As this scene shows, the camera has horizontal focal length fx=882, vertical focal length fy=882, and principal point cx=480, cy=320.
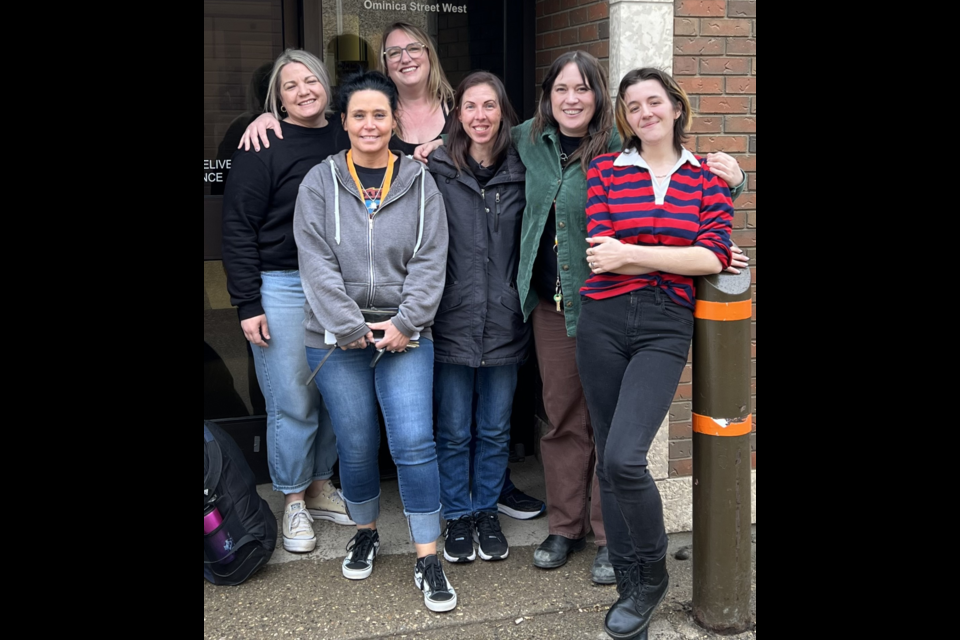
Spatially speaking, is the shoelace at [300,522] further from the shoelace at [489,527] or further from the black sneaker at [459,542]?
the shoelace at [489,527]

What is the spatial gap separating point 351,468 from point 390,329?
0.69 meters

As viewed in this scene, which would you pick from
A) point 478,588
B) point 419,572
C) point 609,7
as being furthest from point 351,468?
point 609,7

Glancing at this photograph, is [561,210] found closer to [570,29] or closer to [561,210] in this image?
[561,210]

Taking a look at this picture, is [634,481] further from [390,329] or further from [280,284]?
[280,284]

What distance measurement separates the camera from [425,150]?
3875mm

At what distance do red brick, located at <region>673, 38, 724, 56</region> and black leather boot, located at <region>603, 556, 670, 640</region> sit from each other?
2272 millimetres

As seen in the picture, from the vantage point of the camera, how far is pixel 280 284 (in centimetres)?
391

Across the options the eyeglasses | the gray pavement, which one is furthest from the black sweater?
the gray pavement

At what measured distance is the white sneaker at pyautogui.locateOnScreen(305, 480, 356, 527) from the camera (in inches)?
177

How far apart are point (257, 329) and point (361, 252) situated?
0.72 metres

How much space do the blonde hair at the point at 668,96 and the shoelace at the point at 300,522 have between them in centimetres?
231

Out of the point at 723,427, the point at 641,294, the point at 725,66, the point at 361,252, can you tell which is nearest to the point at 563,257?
the point at 641,294

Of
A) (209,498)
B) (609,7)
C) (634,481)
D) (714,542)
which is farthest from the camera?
(609,7)

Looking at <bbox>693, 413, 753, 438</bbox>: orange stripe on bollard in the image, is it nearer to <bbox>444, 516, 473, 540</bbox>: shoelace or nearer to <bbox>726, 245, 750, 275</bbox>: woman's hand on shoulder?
<bbox>726, 245, 750, 275</bbox>: woman's hand on shoulder
